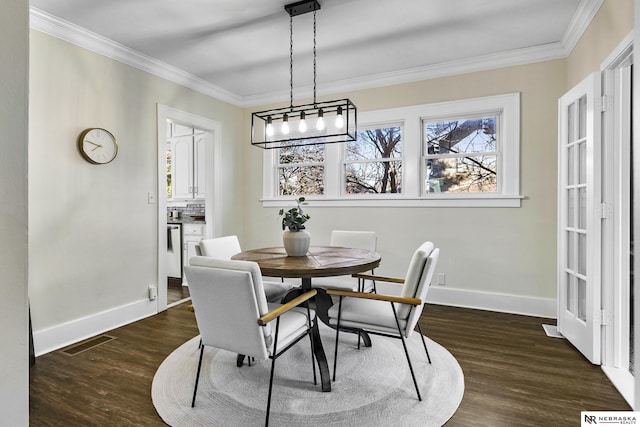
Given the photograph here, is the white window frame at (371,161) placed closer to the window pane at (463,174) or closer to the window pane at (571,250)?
the window pane at (463,174)

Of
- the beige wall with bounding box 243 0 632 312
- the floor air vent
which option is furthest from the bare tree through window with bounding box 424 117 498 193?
the floor air vent

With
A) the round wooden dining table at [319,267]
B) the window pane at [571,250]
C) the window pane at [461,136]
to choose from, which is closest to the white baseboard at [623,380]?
the window pane at [571,250]

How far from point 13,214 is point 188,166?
4.58 meters

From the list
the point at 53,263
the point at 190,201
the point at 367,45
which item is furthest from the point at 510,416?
the point at 190,201

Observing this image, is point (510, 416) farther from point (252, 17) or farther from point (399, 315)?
point (252, 17)

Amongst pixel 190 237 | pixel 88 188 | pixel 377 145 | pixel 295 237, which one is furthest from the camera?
pixel 190 237

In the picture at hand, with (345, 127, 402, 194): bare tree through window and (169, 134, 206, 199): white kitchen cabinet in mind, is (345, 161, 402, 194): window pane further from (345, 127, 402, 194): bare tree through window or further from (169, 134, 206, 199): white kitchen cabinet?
(169, 134, 206, 199): white kitchen cabinet

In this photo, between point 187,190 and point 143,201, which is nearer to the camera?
point 143,201

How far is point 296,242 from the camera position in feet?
8.48

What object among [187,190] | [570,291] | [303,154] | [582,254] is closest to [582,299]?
[570,291]

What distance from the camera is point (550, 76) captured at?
11.0 feet

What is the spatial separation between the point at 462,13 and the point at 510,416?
280 centimetres

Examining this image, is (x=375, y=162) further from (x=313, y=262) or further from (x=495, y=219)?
(x=313, y=262)

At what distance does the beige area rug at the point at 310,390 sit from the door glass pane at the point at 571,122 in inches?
78.2
